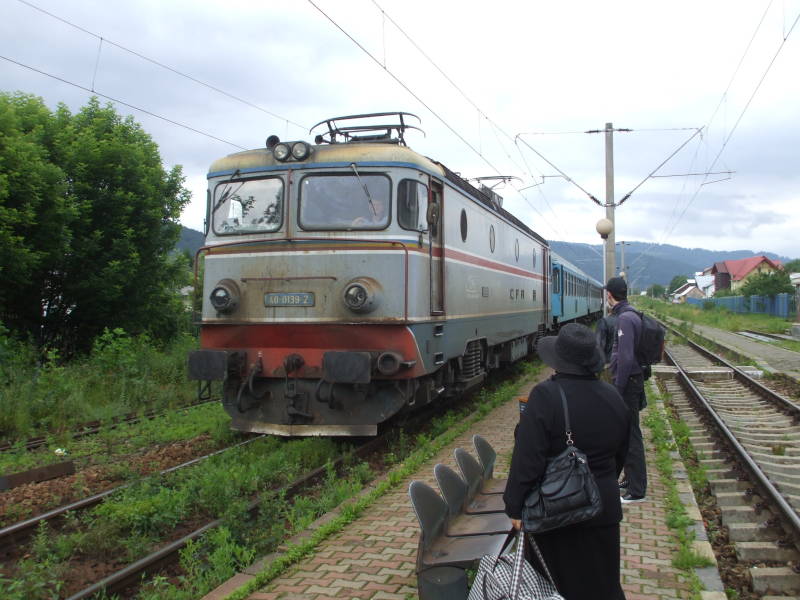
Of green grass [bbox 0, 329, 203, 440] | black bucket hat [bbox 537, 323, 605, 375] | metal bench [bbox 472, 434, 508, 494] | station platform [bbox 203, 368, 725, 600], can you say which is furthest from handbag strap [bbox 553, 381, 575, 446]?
green grass [bbox 0, 329, 203, 440]

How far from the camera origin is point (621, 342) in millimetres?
5785

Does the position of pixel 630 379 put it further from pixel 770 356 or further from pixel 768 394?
pixel 770 356

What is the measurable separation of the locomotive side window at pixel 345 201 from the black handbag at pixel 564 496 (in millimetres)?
5024

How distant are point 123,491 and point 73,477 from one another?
4.30ft

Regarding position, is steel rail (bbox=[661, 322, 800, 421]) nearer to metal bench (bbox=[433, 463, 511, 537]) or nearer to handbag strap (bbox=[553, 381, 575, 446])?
metal bench (bbox=[433, 463, 511, 537])

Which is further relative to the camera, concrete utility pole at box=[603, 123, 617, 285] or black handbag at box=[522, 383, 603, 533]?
concrete utility pole at box=[603, 123, 617, 285]

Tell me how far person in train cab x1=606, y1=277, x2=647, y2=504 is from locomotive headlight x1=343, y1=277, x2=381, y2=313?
2.60 m

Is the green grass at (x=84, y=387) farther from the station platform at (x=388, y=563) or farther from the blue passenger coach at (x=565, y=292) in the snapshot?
the blue passenger coach at (x=565, y=292)

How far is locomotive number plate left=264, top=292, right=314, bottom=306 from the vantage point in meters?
7.67

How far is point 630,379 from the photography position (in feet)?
19.2

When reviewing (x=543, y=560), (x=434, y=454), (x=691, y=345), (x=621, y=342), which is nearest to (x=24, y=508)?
(x=434, y=454)

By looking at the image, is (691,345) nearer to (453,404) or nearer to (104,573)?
(453,404)

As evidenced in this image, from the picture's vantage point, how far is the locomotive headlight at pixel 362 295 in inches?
292

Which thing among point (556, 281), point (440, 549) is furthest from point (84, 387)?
point (556, 281)
